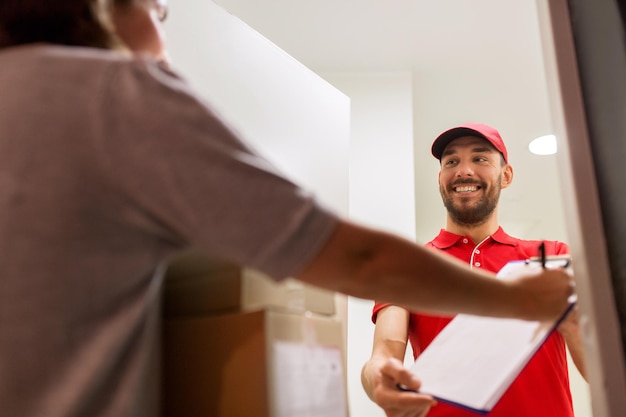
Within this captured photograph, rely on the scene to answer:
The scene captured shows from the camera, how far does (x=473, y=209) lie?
154 cm

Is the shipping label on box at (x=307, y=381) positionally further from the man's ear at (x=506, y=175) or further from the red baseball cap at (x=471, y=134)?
the man's ear at (x=506, y=175)

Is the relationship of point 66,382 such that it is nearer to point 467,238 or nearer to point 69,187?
point 69,187

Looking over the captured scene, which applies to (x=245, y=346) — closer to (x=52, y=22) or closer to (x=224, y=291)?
(x=224, y=291)

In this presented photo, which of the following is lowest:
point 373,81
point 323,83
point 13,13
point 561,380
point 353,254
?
point 561,380

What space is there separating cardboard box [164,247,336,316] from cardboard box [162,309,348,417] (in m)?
0.02

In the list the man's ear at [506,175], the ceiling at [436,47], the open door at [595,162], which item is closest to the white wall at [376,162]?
the ceiling at [436,47]

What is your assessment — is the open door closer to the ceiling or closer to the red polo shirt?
the red polo shirt

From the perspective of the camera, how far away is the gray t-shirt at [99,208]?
46 cm

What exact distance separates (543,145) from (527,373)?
2033 mm

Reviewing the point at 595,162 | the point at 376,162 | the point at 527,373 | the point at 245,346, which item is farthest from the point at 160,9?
the point at 376,162

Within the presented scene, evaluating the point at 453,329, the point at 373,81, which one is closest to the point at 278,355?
the point at 453,329

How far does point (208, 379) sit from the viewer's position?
2.06 ft

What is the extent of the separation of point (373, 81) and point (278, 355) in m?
1.91

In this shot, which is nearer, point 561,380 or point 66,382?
point 66,382
